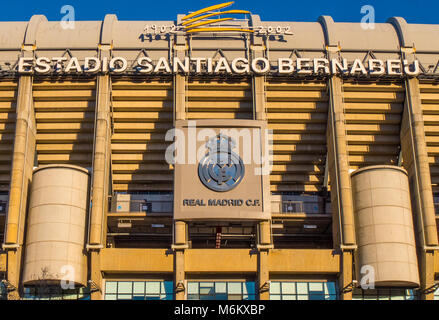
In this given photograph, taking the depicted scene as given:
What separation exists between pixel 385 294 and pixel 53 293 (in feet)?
86.7

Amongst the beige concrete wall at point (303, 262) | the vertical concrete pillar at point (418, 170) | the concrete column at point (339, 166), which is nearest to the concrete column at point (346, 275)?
the beige concrete wall at point (303, 262)

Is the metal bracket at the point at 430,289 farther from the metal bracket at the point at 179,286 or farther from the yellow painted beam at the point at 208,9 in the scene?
the yellow painted beam at the point at 208,9

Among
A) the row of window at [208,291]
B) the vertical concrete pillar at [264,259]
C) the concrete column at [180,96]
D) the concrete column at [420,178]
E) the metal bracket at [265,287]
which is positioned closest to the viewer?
the metal bracket at [265,287]

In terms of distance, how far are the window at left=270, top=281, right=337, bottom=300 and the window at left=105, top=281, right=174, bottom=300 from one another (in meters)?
8.35

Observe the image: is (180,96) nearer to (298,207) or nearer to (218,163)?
(218,163)

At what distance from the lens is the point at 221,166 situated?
55375 mm

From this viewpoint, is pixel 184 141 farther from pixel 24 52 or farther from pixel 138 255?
pixel 24 52

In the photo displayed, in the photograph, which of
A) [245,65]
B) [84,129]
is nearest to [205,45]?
[245,65]

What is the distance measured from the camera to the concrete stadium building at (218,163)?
52875 mm

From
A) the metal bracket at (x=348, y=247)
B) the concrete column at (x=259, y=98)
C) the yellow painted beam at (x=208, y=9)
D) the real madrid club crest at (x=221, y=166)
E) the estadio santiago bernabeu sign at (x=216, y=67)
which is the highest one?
the yellow painted beam at (x=208, y=9)

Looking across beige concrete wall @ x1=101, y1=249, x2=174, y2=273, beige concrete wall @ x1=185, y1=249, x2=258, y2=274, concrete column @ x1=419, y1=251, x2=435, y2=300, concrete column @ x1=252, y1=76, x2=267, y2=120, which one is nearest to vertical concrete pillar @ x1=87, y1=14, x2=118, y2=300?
beige concrete wall @ x1=101, y1=249, x2=174, y2=273

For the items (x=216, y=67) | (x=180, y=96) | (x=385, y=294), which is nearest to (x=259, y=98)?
(x=216, y=67)

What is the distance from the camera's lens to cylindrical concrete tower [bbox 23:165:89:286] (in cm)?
5150

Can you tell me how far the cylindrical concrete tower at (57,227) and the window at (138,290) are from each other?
2303 mm
